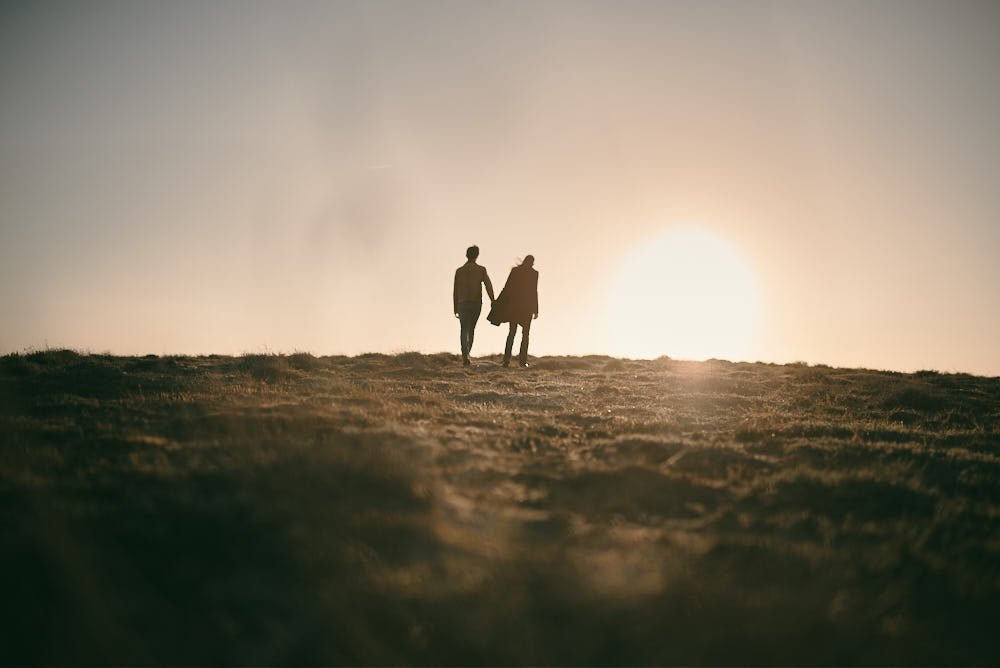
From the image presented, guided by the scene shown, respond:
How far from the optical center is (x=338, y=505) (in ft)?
19.9

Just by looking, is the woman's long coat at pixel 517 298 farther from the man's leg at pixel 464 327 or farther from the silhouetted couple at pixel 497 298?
the man's leg at pixel 464 327

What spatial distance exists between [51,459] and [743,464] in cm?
757

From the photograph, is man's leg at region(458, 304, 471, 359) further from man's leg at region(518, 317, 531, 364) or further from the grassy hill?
the grassy hill

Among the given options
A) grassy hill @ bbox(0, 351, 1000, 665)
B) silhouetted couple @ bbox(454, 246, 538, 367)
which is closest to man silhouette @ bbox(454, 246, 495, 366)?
silhouetted couple @ bbox(454, 246, 538, 367)

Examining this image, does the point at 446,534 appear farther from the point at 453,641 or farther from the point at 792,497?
the point at 792,497

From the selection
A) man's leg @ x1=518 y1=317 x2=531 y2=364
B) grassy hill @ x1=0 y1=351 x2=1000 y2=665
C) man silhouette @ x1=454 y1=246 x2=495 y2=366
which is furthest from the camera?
man's leg @ x1=518 y1=317 x2=531 y2=364

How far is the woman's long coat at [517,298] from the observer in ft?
71.2

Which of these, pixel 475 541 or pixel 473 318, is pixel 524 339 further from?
pixel 475 541

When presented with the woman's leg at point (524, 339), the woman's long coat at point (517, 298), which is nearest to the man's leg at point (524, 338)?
the woman's leg at point (524, 339)

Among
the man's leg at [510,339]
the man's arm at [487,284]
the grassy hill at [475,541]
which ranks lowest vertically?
the grassy hill at [475,541]

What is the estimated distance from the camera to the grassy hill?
4383 millimetres

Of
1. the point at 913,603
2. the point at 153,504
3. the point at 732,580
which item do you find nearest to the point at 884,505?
the point at 913,603

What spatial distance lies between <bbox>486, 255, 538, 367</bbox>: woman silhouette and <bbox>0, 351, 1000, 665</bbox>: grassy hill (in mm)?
11515

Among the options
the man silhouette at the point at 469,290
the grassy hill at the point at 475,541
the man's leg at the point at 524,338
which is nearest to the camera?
the grassy hill at the point at 475,541
